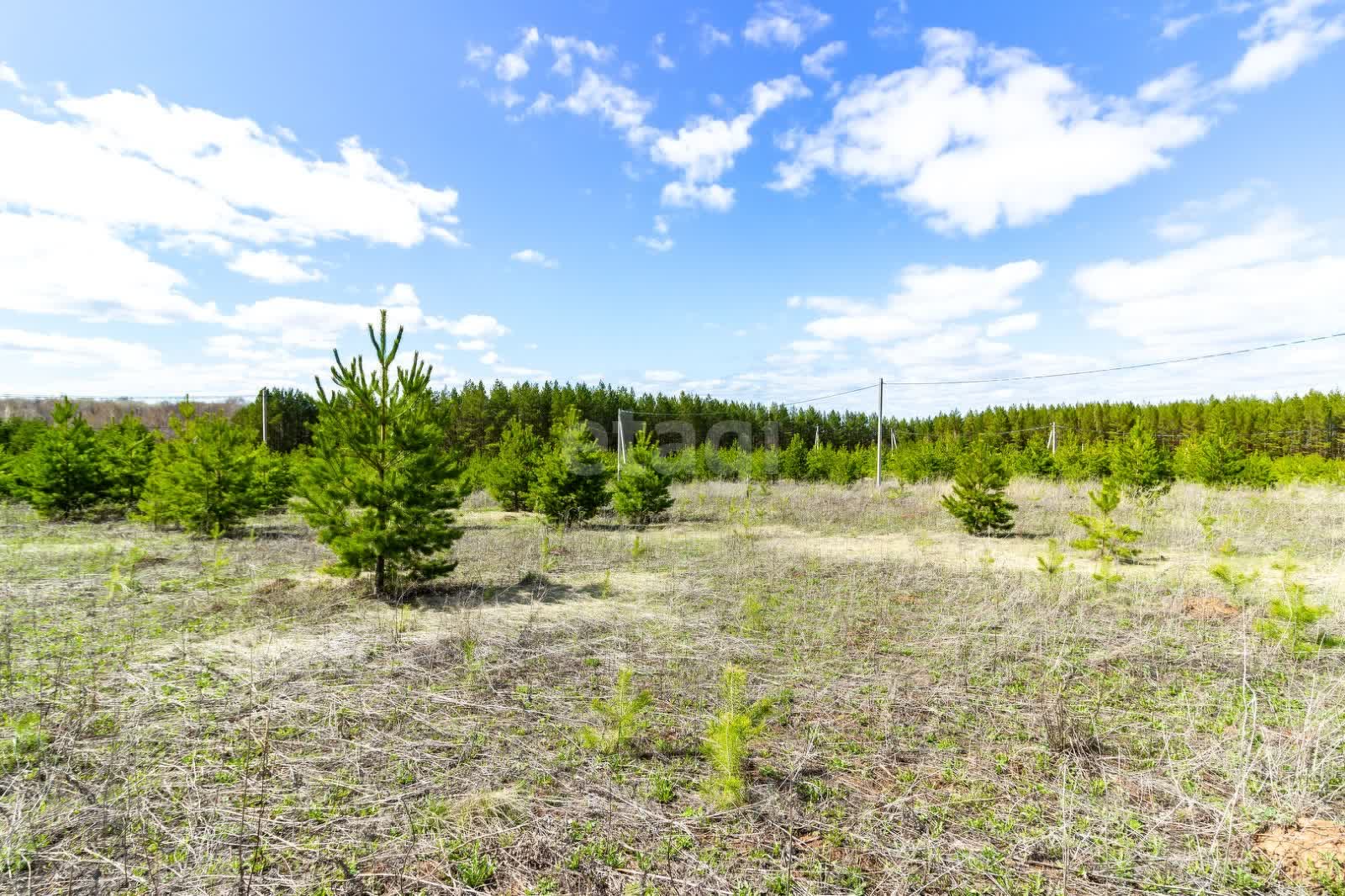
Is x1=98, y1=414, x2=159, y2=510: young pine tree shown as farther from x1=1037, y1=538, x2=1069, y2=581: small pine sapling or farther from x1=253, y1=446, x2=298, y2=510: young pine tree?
x1=1037, y1=538, x2=1069, y2=581: small pine sapling

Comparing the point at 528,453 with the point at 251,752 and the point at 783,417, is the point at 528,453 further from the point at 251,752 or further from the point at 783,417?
the point at 783,417

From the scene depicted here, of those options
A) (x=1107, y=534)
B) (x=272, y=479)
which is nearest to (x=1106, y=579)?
(x=1107, y=534)

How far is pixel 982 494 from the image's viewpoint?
13.5m

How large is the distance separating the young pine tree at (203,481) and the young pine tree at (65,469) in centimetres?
297

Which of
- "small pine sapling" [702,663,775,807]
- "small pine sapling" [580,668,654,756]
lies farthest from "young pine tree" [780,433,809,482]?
"small pine sapling" [702,663,775,807]

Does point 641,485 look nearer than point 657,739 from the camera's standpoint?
No

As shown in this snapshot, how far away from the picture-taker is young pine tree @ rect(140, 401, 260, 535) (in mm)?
11844

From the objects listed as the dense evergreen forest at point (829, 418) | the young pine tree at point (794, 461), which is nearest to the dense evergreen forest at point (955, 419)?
the dense evergreen forest at point (829, 418)

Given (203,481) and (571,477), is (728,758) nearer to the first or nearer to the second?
(571,477)

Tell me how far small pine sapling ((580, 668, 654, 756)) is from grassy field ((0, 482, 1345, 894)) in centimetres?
6

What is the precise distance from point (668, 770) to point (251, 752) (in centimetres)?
263

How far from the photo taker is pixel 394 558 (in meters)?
7.44

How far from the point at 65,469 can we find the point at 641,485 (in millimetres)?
14029

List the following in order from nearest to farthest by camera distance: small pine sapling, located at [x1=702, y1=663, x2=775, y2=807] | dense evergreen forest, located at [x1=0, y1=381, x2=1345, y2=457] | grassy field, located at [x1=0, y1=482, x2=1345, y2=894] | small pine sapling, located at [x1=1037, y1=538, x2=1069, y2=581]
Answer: grassy field, located at [x1=0, y1=482, x2=1345, y2=894]
small pine sapling, located at [x1=702, y1=663, x2=775, y2=807]
small pine sapling, located at [x1=1037, y1=538, x2=1069, y2=581]
dense evergreen forest, located at [x1=0, y1=381, x2=1345, y2=457]
